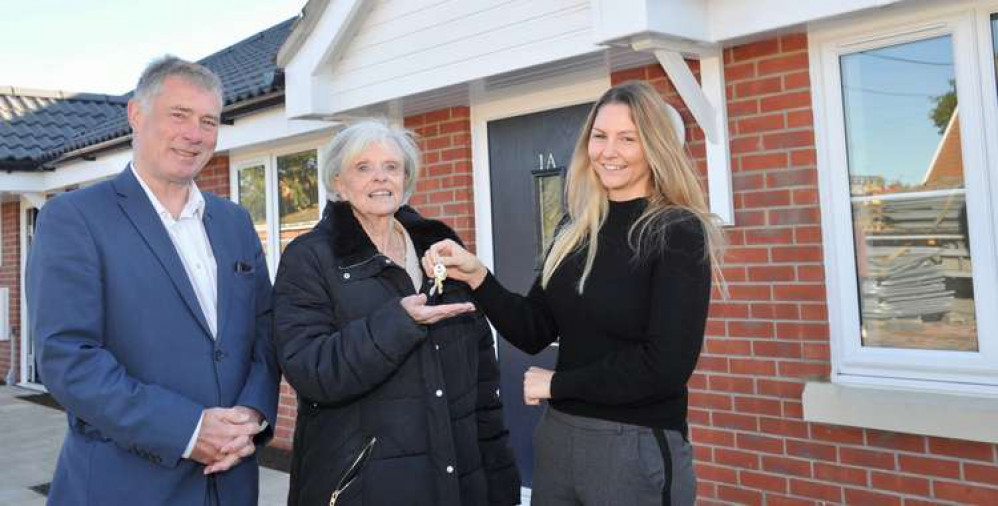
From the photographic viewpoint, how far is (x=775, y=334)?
12.6ft

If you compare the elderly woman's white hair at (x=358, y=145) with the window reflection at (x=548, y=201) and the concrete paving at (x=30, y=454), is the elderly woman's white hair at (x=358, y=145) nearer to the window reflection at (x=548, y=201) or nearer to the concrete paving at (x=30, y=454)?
the window reflection at (x=548, y=201)

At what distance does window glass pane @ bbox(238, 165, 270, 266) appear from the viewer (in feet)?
24.4

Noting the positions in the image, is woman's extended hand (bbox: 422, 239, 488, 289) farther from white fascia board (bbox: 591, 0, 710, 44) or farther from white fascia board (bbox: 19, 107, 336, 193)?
white fascia board (bbox: 19, 107, 336, 193)

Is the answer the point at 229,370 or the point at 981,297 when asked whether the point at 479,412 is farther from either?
the point at 981,297

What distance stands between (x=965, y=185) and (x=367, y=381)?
9.04 feet

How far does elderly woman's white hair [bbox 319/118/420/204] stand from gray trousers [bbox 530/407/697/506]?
0.95 metres

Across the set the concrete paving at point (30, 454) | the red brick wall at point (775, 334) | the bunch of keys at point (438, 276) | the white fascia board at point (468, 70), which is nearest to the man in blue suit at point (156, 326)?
the bunch of keys at point (438, 276)

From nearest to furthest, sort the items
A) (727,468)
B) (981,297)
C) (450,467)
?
(450,467), (981,297), (727,468)

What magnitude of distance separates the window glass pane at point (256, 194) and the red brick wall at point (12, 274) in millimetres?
5992

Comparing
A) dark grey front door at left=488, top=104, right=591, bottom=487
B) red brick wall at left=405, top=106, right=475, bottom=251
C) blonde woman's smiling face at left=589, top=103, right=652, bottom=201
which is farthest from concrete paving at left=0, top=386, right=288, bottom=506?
blonde woman's smiling face at left=589, top=103, right=652, bottom=201

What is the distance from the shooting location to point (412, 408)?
7.47 ft

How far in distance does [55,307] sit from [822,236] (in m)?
3.16

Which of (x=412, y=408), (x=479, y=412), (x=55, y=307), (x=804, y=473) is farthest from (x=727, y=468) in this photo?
(x=55, y=307)

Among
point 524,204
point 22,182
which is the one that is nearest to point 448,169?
point 524,204
